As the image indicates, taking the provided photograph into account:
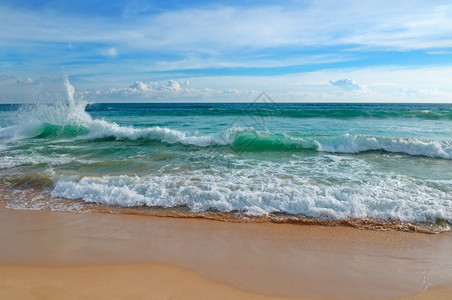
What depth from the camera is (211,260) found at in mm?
3709

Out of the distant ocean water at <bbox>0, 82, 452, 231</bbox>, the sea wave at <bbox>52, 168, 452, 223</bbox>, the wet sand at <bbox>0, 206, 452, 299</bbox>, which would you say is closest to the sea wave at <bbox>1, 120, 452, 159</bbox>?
the distant ocean water at <bbox>0, 82, 452, 231</bbox>

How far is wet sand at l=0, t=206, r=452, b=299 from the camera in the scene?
10.3 ft

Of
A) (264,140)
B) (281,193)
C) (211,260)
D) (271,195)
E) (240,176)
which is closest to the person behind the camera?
(211,260)

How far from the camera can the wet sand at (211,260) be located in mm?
3131

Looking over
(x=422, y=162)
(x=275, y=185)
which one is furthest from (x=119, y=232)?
(x=422, y=162)

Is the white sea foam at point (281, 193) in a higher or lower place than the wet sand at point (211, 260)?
higher

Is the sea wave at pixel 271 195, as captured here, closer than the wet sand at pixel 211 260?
No

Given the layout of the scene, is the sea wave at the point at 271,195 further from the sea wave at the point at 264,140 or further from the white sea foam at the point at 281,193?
the sea wave at the point at 264,140

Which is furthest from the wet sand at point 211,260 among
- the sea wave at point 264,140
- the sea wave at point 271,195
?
the sea wave at point 264,140

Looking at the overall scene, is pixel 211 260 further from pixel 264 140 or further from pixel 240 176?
pixel 264 140

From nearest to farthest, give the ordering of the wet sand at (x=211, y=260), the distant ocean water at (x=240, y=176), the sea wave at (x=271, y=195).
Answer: the wet sand at (x=211, y=260) < the sea wave at (x=271, y=195) < the distant ocean water at (x=240, y=176)

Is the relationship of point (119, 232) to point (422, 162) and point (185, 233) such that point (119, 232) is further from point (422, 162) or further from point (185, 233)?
point (422, 162)

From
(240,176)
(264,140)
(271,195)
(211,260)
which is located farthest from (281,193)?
(264,140)

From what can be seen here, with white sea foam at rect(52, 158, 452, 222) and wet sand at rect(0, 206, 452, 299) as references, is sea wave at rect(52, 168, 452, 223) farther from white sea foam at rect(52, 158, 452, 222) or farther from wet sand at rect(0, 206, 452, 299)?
wet sand at rect(0, 206, 452, 299)
